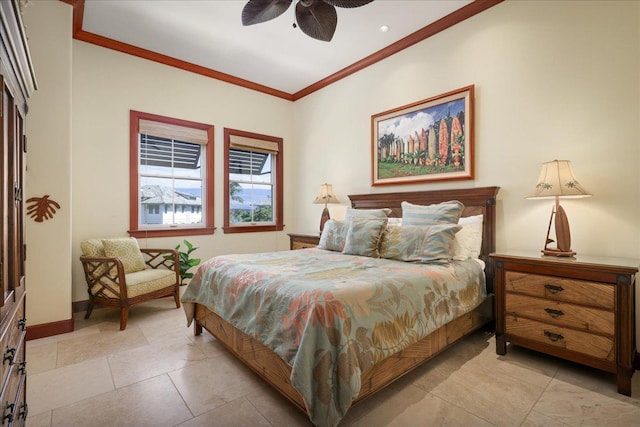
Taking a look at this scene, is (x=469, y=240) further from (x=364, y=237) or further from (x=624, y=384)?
(x=624, y=384)

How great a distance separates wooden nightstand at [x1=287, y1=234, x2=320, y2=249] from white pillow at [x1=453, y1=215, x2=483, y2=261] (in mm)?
1870

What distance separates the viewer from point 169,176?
427 cm

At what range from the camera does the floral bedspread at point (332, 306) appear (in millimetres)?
1454

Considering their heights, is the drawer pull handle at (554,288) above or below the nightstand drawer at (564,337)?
above

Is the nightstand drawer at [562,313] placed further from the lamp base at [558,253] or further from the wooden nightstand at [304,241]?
the wooden nightstand at [304,241]

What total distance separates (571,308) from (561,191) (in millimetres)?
834

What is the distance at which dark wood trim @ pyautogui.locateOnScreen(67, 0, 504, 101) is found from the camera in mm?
3090

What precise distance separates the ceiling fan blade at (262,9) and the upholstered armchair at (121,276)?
2.47 metres

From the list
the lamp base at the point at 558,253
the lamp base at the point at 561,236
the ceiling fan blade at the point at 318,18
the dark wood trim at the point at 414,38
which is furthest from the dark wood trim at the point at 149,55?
the lamp base at the point at 558,253

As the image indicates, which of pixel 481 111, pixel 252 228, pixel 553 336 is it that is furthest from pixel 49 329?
pixel 481 111

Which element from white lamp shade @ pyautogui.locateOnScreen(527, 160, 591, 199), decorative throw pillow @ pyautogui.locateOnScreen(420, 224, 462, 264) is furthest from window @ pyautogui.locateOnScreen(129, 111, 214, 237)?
white lamp shade @ pyautogui.locateOnScreen(527, 160, 591, 199)

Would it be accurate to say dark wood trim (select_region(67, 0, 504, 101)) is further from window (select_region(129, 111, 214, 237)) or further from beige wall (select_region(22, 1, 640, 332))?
window (select_region(129, 111, 214, 237))

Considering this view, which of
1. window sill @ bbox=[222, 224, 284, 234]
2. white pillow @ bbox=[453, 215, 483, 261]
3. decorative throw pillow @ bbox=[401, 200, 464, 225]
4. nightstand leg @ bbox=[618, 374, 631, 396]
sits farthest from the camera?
window sill @ bbox=[222, 224, 284, 234]

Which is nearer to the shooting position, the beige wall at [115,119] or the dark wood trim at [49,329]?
the dark wood trim at [49,329]
